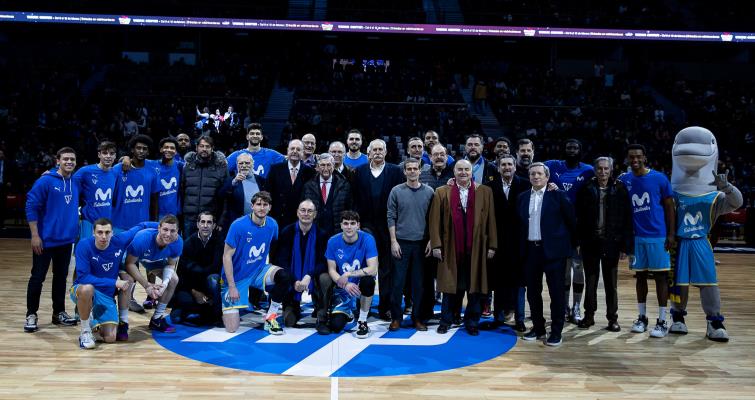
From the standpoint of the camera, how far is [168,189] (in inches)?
231

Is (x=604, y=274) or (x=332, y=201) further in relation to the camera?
(x=332, y=201)

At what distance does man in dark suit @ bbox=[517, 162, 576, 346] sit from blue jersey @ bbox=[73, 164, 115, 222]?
3.46 meters

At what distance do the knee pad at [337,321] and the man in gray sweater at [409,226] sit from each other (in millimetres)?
393

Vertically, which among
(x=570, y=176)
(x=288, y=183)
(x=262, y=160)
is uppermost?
(x=262, y=160)

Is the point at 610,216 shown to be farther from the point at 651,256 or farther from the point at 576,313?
the point at 576,313

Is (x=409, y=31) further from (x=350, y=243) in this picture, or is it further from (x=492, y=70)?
(x=350, y=243)

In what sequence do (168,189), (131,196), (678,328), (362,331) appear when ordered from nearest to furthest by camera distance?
1. (362,331)
2. (678,328)
3. (131,196)
4. (168,189)

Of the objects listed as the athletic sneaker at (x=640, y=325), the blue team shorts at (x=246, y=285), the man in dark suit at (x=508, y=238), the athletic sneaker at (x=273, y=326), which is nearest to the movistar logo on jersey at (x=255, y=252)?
the blue team shorts at (x=246, y=285)

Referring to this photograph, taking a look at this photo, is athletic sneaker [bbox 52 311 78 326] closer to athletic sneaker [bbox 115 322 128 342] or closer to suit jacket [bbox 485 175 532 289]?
athletic sneaker [bbox 115 322 128 342]

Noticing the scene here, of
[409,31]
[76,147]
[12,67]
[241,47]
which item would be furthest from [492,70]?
[12,67]

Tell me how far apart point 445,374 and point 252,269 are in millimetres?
1944

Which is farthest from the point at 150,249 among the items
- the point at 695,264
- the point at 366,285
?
the point at 695,264

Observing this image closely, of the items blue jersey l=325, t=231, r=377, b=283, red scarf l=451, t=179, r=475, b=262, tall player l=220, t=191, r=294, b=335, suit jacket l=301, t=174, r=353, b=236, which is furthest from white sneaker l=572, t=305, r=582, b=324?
tall player l=220, t=191, r=294, b=335

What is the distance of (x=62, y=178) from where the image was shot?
17.2ft
